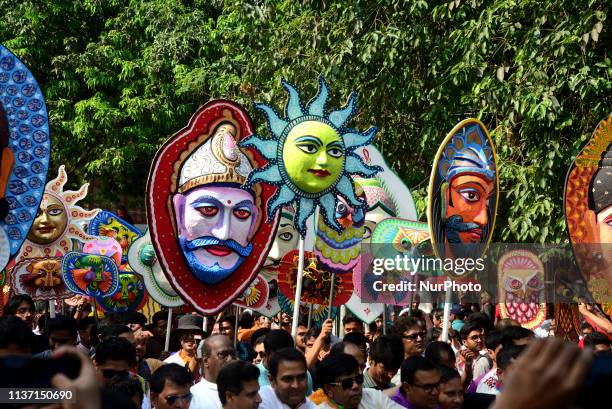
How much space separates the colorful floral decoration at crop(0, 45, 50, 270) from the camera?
6.91 metres

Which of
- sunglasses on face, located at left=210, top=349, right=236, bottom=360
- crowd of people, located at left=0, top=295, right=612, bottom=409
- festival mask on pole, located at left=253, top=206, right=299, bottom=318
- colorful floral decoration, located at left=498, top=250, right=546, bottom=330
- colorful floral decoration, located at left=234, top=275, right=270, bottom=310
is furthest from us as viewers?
festival mask on pole, located at left=253, top=206, right=299, bottom=318

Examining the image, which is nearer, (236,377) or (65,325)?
(236,377)

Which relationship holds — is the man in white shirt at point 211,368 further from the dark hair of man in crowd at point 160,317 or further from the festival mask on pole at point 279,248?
the festival mask on pole at point 279,248

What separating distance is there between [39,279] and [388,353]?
518 centimetres

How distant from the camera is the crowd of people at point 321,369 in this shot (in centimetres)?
156

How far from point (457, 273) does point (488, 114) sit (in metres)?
4.40

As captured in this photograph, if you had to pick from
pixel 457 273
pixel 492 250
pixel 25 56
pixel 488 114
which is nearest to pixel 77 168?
pixel 25 56

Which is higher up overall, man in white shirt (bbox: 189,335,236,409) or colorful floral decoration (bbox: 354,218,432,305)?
colorful floral decoration (bbox: 354,218,432,305)

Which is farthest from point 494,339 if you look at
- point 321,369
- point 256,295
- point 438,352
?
point 256,295

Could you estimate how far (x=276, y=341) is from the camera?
19.2ft

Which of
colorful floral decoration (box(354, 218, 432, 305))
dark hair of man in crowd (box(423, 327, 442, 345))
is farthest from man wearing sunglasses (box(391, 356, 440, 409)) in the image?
dark hair of man in crowd (box(423, 327, 442, 345))

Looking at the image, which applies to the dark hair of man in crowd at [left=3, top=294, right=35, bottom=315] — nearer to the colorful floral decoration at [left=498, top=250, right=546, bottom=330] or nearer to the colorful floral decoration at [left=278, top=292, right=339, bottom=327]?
the colorful floral decoration at [left=278, top=292, right=339, bottom=327]

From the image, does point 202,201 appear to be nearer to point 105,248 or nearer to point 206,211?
point 206,211

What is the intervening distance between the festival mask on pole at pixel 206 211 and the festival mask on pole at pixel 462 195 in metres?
1.45
